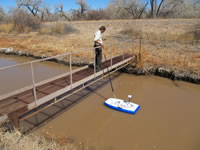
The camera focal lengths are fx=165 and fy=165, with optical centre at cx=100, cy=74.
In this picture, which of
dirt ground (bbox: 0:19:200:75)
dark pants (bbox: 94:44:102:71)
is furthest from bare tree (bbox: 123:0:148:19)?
dark pants (bbox: 94:44:102:71)

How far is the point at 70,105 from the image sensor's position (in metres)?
5.10

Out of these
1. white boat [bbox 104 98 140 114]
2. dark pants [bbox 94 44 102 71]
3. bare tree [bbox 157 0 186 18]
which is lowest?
white boat [bbox 104 98 140 114]

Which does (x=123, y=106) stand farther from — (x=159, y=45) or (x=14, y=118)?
(x=159, y=45)

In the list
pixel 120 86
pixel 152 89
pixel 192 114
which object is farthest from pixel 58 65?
pixel 192 114

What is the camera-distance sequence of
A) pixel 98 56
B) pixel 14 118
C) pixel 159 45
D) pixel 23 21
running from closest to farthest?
pixel 14 118
pixel 98 56
pixel 159 45
pixel 23 21

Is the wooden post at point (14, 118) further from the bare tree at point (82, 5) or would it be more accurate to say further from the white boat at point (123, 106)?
the bare tree at point (82, 5)

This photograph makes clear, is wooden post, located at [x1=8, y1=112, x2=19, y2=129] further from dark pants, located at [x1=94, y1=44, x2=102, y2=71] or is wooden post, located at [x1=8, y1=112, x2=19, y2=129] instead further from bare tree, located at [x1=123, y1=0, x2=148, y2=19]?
bare tree, located at [x1=123, y1=0, x2=148, y2=19]

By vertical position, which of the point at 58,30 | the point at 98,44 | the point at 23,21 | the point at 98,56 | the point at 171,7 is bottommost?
the point at 98,56

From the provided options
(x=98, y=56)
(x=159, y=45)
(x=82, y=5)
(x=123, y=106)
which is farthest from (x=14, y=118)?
(x=82, y=5)

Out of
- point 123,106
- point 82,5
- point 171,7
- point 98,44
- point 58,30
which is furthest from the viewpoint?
point 82,5

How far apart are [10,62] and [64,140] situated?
8.95 meters

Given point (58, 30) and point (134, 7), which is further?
point (134, 7)

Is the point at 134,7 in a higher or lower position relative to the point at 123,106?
higher

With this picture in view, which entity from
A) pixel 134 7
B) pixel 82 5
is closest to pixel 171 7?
pixel 134 7
